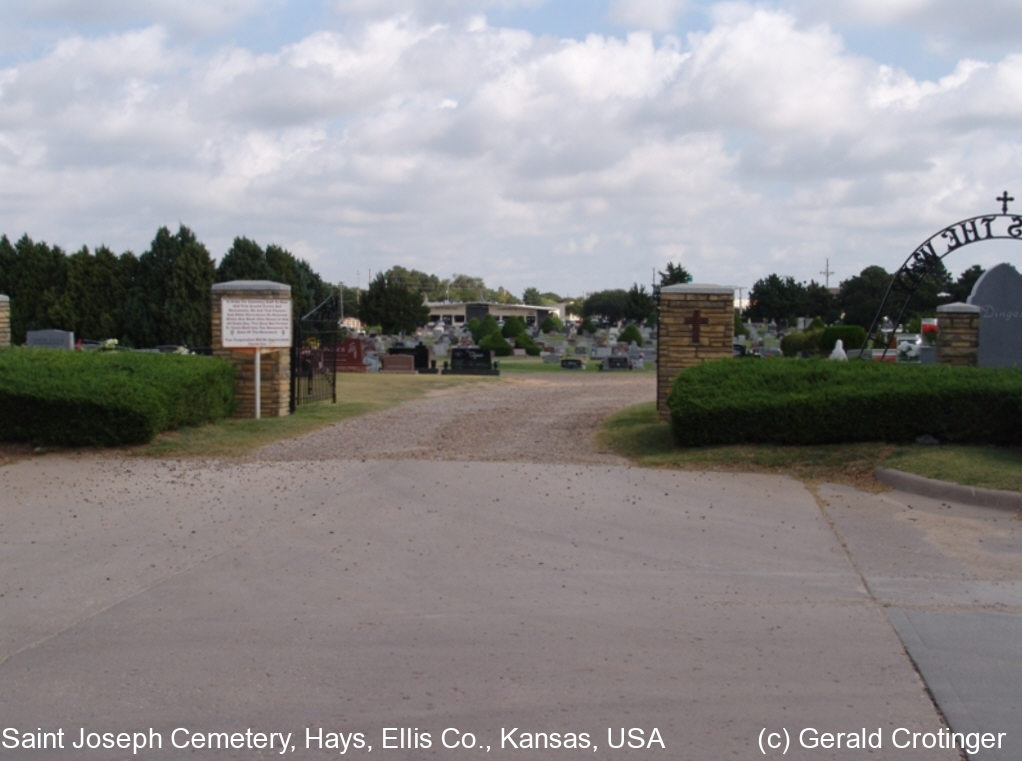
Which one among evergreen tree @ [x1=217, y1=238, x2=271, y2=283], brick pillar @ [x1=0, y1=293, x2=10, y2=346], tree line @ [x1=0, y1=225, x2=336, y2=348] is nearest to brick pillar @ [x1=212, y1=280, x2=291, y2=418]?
brick pillar @ [x1=0, y1=293, x2=10, y2=346]

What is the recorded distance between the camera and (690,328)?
53.3 ft

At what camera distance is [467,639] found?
20.6 ft

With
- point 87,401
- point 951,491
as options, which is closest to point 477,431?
point 87,401

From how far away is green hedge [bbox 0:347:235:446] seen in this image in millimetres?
13383

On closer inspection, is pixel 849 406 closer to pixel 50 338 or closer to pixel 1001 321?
pixel 1001 321

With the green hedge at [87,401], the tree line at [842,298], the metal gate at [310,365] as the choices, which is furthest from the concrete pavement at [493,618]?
the tree line at [842,298]

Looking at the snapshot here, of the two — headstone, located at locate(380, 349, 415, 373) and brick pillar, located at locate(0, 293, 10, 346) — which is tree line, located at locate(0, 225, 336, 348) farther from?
brick pillar, located at locate(0, 293, 10, 346)

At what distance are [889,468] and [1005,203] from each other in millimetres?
8593

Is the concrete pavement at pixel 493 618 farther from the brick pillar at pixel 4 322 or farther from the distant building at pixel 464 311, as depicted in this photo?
the distant building at pixel 464 311

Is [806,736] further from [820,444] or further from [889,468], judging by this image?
[820,444]

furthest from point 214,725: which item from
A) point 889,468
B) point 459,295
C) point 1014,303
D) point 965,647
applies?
point 459,295

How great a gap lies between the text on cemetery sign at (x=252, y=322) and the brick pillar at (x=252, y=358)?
0.10 metres

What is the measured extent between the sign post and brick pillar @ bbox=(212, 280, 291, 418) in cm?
8

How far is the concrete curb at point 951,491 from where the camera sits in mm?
10180
